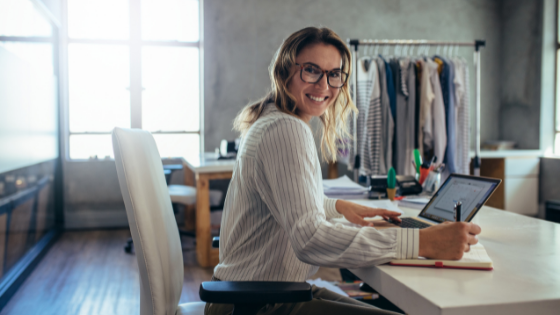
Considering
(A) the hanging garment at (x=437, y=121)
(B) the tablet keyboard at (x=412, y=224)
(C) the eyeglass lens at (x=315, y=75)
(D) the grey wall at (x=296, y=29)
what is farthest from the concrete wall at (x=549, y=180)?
(C) the eyeglass lens at (x=315, y=75)

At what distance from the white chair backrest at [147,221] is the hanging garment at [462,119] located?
2.88 metres

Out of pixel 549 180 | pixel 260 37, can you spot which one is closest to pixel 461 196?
pixel 549 180

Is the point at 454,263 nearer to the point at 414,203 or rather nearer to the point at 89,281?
the point at 414,203

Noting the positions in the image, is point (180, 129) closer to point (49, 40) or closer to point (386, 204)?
point (49, 40)

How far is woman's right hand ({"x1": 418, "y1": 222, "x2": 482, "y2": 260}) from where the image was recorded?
85 centimetres

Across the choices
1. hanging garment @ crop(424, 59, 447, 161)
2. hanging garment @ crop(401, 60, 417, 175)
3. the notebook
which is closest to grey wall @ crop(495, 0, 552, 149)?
hanging garment @ crop(424, 59, 447, 161)

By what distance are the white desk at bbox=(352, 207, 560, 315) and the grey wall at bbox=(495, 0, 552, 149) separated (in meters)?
4.02

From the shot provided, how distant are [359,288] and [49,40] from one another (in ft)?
11.3

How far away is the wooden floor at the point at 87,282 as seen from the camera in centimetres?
236

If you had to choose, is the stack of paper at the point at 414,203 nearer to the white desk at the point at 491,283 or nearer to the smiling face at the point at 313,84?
the white desk at the point at 491,283

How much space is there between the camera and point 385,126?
10.7ft

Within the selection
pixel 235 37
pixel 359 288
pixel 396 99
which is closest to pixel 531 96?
pixel 396 99

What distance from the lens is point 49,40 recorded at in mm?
3742

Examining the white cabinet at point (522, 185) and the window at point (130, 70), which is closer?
the white cabinet at point (522, 185)
